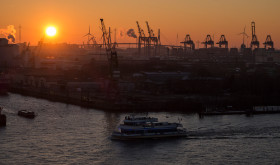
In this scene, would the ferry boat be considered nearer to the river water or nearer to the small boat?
the river water

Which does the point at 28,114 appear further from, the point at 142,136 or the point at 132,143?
the point at 132,143

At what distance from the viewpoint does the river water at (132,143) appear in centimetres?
863

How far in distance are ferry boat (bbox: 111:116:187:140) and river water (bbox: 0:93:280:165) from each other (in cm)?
18

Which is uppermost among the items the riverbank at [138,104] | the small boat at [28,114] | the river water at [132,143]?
the riverbank at [138,104]

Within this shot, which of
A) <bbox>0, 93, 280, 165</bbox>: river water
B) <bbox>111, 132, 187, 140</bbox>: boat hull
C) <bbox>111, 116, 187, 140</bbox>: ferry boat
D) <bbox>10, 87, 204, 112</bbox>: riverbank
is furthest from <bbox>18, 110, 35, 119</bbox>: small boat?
<bbox>111, 132, 187, 140</bbox>: boat hull

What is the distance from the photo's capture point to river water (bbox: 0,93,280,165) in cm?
863

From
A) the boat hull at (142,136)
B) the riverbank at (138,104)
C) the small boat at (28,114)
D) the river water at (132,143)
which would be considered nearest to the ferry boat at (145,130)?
the boat hull at (142,136)

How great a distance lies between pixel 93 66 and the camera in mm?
33031

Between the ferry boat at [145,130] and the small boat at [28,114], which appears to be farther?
the small boat at [28,114]

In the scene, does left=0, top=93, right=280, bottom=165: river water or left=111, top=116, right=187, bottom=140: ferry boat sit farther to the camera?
left=111, top=116, right=187, bottom=140: ferry boat

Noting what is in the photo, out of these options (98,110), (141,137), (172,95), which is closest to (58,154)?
(141,137)

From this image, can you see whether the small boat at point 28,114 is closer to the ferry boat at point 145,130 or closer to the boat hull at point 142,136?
the ferry boat at point 145,130

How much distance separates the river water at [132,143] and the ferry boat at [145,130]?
18 centimetres

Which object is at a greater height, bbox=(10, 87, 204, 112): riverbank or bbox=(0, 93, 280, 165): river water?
bbox=(10, 87, 204, 112): riverbank
